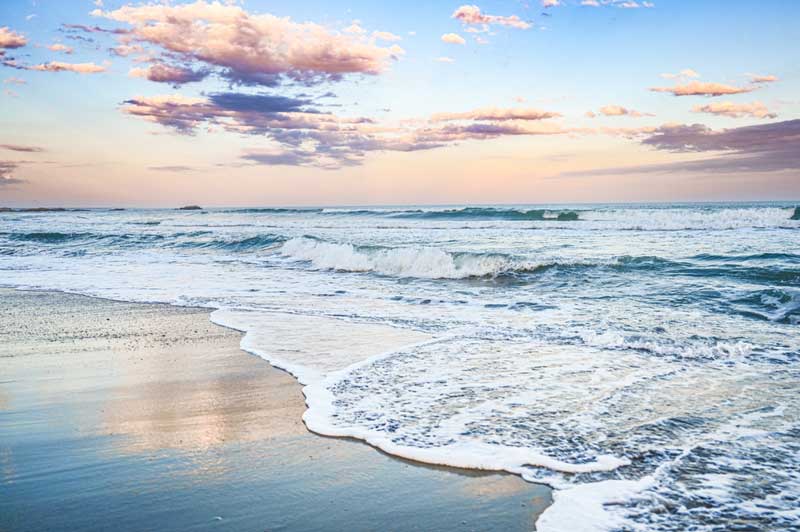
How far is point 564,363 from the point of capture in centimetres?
646

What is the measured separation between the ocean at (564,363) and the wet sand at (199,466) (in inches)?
10.7

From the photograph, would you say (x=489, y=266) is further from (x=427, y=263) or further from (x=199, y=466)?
(x=199, y=466)

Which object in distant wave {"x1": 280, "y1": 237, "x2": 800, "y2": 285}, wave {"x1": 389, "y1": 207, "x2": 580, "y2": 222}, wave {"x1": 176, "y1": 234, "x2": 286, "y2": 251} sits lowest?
distant wave {"x1": 280, "y1": 237, "x2": 800, "y2": 285}


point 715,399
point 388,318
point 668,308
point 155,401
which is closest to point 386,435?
point 155,401

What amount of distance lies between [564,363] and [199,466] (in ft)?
13.6

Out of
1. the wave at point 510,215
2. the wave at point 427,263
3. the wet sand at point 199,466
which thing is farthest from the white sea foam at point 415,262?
the wave at point 510,215

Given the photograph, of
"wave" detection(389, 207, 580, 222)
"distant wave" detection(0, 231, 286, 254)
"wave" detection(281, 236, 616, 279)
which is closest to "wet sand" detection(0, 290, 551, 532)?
"wave" detection(281, 236, 616, 279)

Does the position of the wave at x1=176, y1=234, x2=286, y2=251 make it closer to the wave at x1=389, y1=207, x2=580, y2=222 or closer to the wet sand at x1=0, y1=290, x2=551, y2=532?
the wet sand at x1=0, y1=290, x2=551, y2=532

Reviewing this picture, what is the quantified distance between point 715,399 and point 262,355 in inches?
190

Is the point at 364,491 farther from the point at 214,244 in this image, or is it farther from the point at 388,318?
the point at 214,244

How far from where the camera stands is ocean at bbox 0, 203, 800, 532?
360 cm

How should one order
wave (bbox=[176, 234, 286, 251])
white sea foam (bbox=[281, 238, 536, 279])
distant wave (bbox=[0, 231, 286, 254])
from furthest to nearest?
distant wave (bbox=[0, 231, 286, 254])
wave (bbox=[176, 234, 286, 251])
white sea foam (bbox=[281, 238, 536, 279])

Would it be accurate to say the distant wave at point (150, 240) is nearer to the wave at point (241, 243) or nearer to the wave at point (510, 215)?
the wave at point (241, 243)

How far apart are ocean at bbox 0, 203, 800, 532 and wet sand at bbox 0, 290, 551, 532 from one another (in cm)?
27
